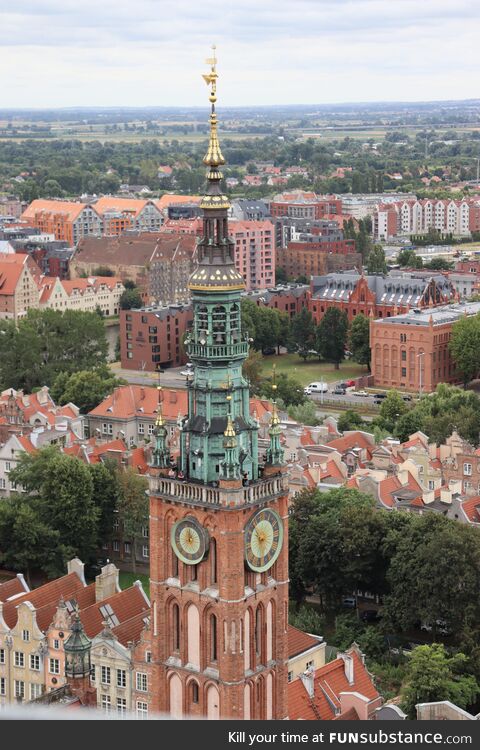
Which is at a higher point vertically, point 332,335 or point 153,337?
point 332,335

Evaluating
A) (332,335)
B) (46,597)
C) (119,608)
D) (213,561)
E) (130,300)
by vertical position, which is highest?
(213,561)

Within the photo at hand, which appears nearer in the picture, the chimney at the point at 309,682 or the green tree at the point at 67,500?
the chimney at the point at 309,682

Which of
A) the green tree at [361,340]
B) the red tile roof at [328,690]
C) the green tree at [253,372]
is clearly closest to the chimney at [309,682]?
the red tile roof at [328,690]

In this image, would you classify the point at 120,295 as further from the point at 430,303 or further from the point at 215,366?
the point at 215,366

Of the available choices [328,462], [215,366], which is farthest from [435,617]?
[215,366]

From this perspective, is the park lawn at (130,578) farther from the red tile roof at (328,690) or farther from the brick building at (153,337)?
the brick building at (153,337)

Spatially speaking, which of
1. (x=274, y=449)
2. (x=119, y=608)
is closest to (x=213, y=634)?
(x=274, y=449)

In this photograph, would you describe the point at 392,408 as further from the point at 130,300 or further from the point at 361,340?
the point at 130,300
